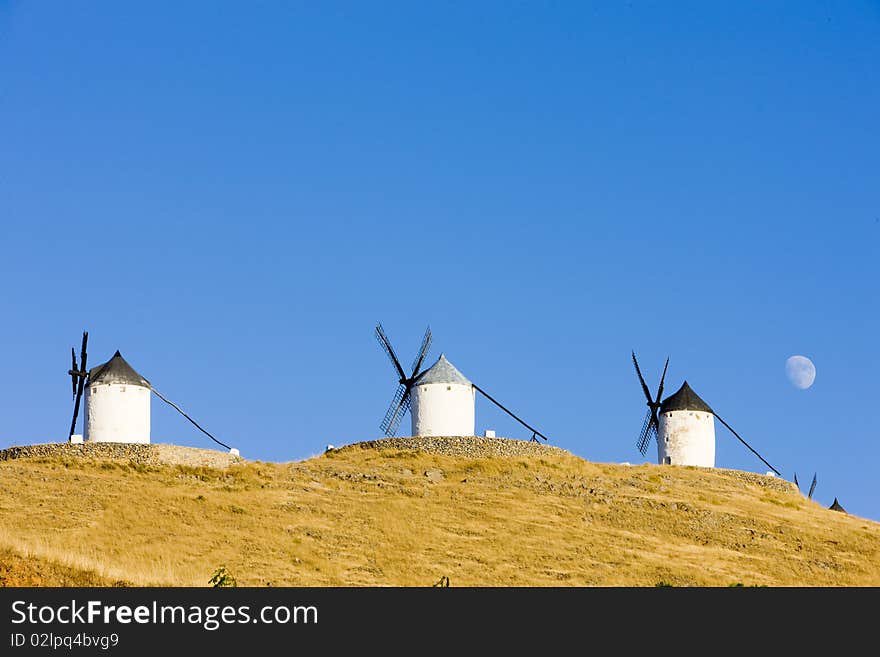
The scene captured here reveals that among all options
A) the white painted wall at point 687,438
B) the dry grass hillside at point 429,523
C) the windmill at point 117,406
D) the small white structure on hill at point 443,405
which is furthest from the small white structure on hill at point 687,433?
the windmill at point 117,406

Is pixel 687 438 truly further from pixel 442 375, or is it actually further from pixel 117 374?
pixel 117 374

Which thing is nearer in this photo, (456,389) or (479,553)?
(479,553)

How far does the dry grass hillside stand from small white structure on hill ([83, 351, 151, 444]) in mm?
3325

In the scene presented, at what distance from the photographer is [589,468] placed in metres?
50.9

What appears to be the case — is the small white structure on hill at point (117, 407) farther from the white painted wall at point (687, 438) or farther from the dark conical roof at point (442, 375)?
the white painted wall at point (687, 438)

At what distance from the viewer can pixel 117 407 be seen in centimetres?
5138

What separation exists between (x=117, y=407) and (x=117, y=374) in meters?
1.45

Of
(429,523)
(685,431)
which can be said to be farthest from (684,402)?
(429,523)

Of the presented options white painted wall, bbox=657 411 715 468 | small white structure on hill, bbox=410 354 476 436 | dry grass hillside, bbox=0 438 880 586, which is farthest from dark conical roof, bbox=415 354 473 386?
white painted wall, bbox=657 411 715 468

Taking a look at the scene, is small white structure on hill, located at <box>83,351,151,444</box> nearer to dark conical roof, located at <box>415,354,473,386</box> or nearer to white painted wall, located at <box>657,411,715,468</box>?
dark conical roof, located at <box>415,354,473,386</box>

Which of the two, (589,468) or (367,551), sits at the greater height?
(589,468)

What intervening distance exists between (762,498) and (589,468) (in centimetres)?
694
